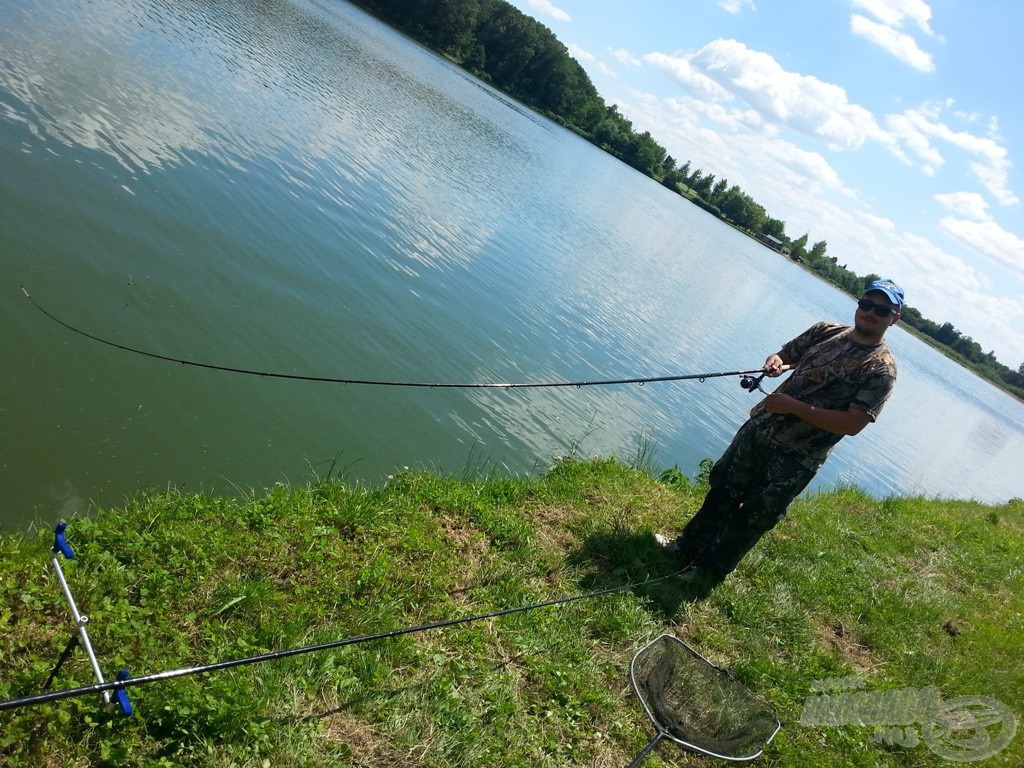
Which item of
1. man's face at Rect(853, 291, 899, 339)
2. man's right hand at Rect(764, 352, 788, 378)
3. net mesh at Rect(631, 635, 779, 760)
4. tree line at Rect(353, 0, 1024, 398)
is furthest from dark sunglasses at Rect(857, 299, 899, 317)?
tree line at Rect(353, 0, 1024, 398)

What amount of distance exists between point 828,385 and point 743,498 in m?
1.29

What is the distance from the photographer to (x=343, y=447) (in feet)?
27.1

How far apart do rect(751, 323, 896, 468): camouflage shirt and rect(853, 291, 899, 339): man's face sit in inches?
5.1

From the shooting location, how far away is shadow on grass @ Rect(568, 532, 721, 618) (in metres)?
5.79

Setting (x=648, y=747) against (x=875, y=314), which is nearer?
(x=648, y=747)

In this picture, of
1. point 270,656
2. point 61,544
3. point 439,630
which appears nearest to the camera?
point 61,544

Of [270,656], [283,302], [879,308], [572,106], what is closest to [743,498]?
[879,308]

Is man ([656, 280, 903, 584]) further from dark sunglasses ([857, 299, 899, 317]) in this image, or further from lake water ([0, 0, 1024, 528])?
lake water ([0, 0, 1024, 528])

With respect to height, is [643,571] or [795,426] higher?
[795,426]

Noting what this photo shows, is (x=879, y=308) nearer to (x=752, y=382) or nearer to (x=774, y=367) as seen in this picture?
(x=774, y=367)

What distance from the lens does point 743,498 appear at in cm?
589

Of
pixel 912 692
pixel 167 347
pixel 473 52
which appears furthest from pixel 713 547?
pixel 473 52

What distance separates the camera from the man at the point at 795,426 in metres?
5.05

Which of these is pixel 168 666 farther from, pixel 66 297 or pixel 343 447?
pixel 66 297
